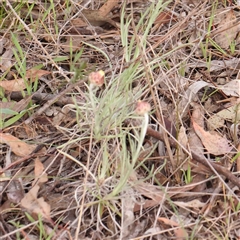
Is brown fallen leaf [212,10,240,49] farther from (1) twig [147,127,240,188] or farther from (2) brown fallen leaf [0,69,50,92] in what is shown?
(2) brown fallen leaf [0,69,50,92]

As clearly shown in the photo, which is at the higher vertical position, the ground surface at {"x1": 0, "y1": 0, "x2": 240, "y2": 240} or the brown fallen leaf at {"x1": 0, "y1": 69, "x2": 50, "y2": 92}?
the brown fallen leaf at {"x1": 0, "y1": 69, "x2": 50, "y2": 92}

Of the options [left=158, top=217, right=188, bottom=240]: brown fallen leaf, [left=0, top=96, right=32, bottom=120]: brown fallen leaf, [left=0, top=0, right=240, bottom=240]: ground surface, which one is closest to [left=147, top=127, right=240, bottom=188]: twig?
[left=0, top=0, right=240, bottom=240]: ground surface

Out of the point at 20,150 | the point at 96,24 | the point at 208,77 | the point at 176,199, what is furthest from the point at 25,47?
the point at 176,199

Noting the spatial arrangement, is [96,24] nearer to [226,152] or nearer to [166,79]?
[166,79]

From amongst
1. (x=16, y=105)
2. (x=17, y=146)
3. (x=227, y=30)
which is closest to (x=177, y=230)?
(x=17, y=146)

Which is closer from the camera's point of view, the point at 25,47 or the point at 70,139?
the point at 70,139

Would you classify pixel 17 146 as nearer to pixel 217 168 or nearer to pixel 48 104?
pixel 48 104

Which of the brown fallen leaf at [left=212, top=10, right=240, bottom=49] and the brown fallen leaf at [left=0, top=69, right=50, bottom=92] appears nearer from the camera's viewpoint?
Result: the brown fallen leaf at [left=0, top=69, right=50, bottom=92]
